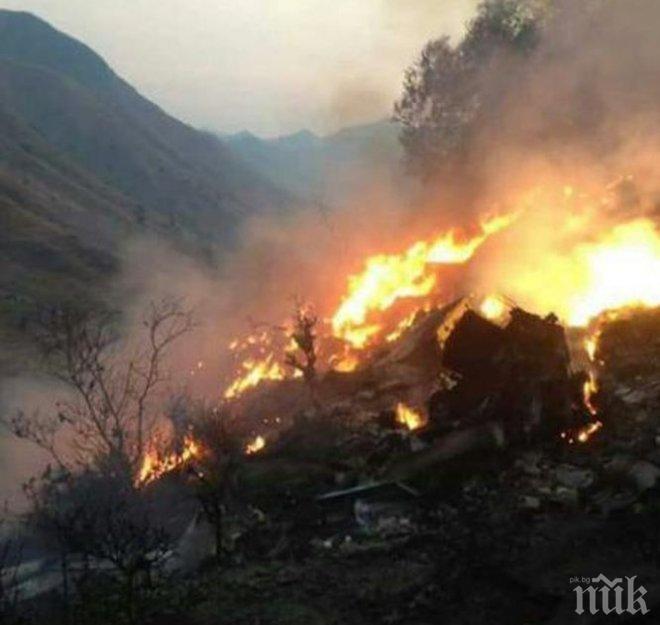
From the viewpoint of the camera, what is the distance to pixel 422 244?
3688cm

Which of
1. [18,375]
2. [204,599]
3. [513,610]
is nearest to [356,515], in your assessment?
[204,599]

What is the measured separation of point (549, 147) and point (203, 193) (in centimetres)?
13415

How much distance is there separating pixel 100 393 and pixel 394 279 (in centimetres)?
1502

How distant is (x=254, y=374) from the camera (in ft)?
109

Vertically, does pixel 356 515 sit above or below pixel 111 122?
below

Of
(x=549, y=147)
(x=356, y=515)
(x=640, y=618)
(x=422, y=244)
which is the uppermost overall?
(x=549, y=147)

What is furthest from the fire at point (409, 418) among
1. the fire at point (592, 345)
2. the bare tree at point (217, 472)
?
the fire at point (592, 345)

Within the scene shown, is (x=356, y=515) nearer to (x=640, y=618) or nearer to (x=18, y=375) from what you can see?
(x=640, y=618)

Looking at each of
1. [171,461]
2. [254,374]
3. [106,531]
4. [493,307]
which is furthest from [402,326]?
[106,531]

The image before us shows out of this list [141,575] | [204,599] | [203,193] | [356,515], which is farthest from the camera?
[203,193]

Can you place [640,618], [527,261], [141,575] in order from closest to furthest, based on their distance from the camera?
[640,618], [141,575], [527,261]

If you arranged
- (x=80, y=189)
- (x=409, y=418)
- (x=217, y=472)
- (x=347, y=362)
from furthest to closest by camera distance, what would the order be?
(x=80, y=189) → (x=347, y=362) → (x=409, y=418) → (x=217, y=472)

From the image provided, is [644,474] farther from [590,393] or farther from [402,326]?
[402,326]

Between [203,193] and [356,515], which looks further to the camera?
[203,193]
